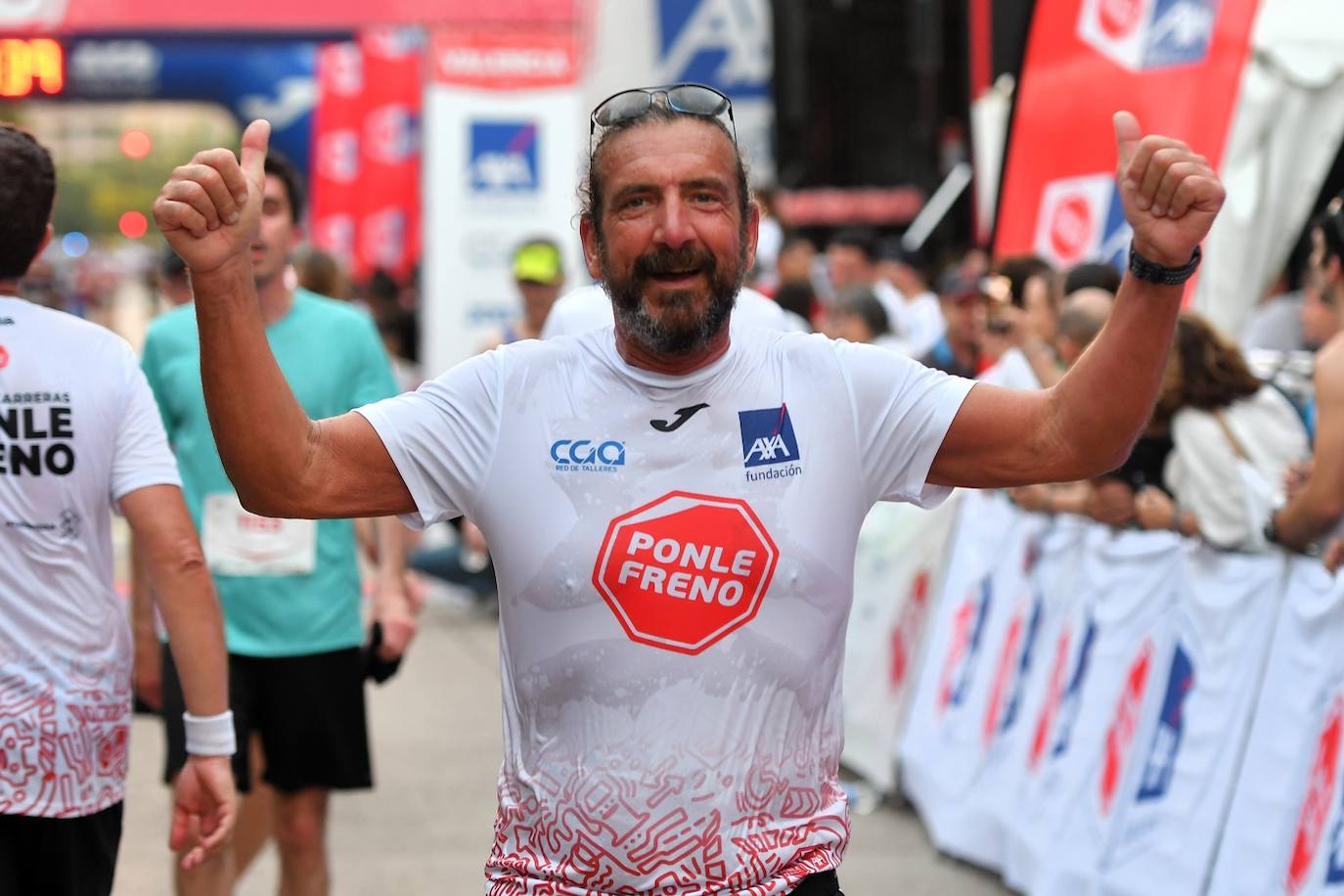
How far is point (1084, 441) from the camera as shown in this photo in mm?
2857

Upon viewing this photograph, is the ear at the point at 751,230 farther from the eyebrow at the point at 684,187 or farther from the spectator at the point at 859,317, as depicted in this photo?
the spectator at the point at 859,317

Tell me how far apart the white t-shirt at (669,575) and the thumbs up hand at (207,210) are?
407 mm

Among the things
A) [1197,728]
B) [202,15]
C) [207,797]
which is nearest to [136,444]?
[207,797]

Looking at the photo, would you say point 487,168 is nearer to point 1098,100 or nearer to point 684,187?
point 1098,100

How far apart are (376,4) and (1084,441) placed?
17.0 meters

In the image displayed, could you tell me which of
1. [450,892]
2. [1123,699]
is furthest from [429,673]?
[1123,699]

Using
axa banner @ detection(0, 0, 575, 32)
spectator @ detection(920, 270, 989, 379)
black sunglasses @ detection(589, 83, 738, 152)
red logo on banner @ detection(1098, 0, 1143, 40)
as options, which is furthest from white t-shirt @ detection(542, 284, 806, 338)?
axa banner @ detection(0, 0, 575, 32)

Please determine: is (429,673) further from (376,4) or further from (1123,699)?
(376,4)

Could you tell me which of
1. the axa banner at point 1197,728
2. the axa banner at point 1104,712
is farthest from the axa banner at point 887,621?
the axa banner at point 1197,728

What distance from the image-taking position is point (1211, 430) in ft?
19.7

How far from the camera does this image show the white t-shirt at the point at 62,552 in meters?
3.62

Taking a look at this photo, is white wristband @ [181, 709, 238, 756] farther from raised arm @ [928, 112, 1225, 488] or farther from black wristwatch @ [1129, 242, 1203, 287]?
black wristwatch @ [1129, 242, 1203, 287]

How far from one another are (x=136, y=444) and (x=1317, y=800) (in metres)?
3.03

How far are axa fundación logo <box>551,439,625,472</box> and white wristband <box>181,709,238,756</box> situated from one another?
125 centimetres
